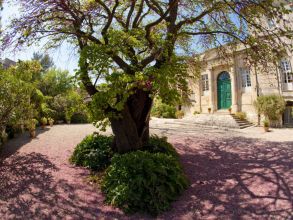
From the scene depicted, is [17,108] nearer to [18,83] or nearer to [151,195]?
[18,83]

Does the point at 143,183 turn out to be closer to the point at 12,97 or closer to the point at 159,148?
the point at 159,148

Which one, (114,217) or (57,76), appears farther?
(57,76)

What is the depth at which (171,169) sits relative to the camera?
6.77 meters

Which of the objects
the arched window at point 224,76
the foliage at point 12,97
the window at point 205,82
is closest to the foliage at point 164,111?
the window at point 205,82

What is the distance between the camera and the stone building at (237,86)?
17.6m

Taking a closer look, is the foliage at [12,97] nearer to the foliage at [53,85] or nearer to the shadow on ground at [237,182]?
the shadow on ground at [237,182]

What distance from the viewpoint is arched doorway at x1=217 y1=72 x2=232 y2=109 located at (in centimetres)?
2130

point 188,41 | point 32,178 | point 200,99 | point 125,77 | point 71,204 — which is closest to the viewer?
point 71,204

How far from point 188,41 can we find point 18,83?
25.8 feet

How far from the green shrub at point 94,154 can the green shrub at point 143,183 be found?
1.11m

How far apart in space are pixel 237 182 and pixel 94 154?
4.24 meters

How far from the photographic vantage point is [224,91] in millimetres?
21703

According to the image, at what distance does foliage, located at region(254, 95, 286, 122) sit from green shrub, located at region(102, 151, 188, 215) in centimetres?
1238

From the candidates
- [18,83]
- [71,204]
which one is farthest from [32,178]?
[18,83]
